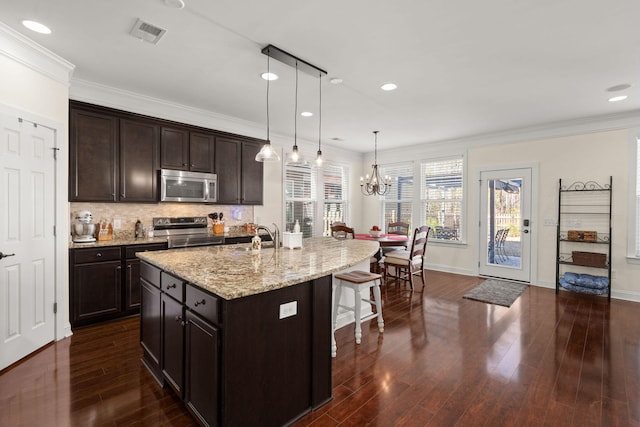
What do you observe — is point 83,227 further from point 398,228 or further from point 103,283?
point 398,228

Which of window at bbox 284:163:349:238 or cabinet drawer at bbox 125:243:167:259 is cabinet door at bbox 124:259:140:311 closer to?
cabinet drawer at bbox 125:243:167:259

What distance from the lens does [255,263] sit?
229cm

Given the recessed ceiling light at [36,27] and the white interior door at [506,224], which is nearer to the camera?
the recessed ceiling light at [36,27]

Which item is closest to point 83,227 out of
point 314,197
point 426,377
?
point 426,377

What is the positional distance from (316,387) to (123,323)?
8.71ft

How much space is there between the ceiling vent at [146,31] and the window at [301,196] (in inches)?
142

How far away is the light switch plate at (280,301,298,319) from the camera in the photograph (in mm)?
1814

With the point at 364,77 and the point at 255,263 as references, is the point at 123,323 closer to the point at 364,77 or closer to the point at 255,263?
the point at 255,263

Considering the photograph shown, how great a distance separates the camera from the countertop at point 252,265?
5.52 ft

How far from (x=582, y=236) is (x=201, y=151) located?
5.90 metres

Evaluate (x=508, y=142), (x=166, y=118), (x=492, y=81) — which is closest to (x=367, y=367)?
(x=492, y=81)

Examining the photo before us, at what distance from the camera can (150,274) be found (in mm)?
2428

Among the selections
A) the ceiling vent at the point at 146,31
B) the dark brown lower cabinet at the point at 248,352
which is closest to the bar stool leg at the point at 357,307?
the dark brown lower cabinet at the point at 248,352

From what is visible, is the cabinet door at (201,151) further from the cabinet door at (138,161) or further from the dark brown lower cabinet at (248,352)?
the dark brown lower cabinet at (248,352)
